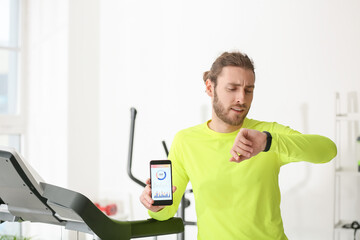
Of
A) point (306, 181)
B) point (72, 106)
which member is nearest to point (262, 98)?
point (306, 181)

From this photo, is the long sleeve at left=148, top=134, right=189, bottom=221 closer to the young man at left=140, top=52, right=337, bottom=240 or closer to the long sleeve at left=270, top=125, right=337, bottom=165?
the young man at left=140, top=52, right=337, bottom=240

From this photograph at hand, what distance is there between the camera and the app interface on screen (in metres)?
1.43

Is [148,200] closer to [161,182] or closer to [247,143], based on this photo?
[161,182]

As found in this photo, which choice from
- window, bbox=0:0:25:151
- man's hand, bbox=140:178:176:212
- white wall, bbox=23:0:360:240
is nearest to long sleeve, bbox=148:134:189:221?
man's hand, bbox=140:178:176:212

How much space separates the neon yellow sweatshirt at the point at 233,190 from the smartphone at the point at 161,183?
8 centimetres

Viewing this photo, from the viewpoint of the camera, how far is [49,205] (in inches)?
49.3

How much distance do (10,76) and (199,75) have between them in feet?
5.11

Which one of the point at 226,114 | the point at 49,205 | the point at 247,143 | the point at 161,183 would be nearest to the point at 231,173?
the point at 226,114

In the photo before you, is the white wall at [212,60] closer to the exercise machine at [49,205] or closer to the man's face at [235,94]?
the man's face at [235,94]

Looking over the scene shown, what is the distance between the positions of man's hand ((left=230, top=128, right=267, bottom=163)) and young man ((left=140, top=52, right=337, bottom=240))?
27 centimetres

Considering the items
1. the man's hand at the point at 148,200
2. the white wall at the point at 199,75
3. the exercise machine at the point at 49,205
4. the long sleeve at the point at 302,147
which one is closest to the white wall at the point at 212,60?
the white wall at the point at 199,75

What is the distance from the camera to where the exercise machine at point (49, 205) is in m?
1.17

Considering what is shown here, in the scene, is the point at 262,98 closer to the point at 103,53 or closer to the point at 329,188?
the point at 329,188

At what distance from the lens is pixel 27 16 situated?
3.88 meters
